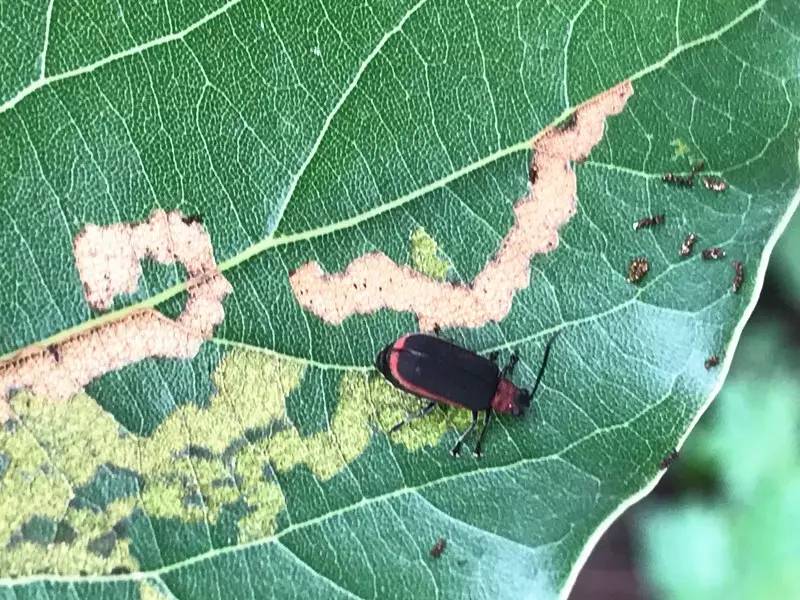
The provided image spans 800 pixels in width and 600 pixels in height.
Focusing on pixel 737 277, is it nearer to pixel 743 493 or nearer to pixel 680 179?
pixel 680 179

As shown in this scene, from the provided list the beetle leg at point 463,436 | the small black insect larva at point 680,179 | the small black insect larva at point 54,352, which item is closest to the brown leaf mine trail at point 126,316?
the small black insect larva at point 54,352

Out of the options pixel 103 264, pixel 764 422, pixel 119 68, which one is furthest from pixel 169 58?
pixel 764 422

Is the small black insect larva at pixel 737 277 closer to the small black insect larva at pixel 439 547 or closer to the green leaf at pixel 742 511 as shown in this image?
the small black insect larva at pixel 439 547

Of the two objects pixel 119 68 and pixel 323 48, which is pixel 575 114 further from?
pixel 119 68

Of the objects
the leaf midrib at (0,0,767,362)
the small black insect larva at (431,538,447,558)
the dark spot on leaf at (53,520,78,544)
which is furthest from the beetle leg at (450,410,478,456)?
the dark spot on leaf at (53,520,78,544)

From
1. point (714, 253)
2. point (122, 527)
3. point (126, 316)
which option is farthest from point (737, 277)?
point (122, 527)

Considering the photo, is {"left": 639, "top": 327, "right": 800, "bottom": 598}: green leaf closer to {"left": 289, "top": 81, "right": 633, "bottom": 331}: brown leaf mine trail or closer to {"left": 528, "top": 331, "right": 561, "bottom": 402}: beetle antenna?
{"left": 528, "top": 331, "right": 561, "bottom": 402}: beetle antenna

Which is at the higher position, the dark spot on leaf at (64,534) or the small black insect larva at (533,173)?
the small black insect larva at (533,173)
